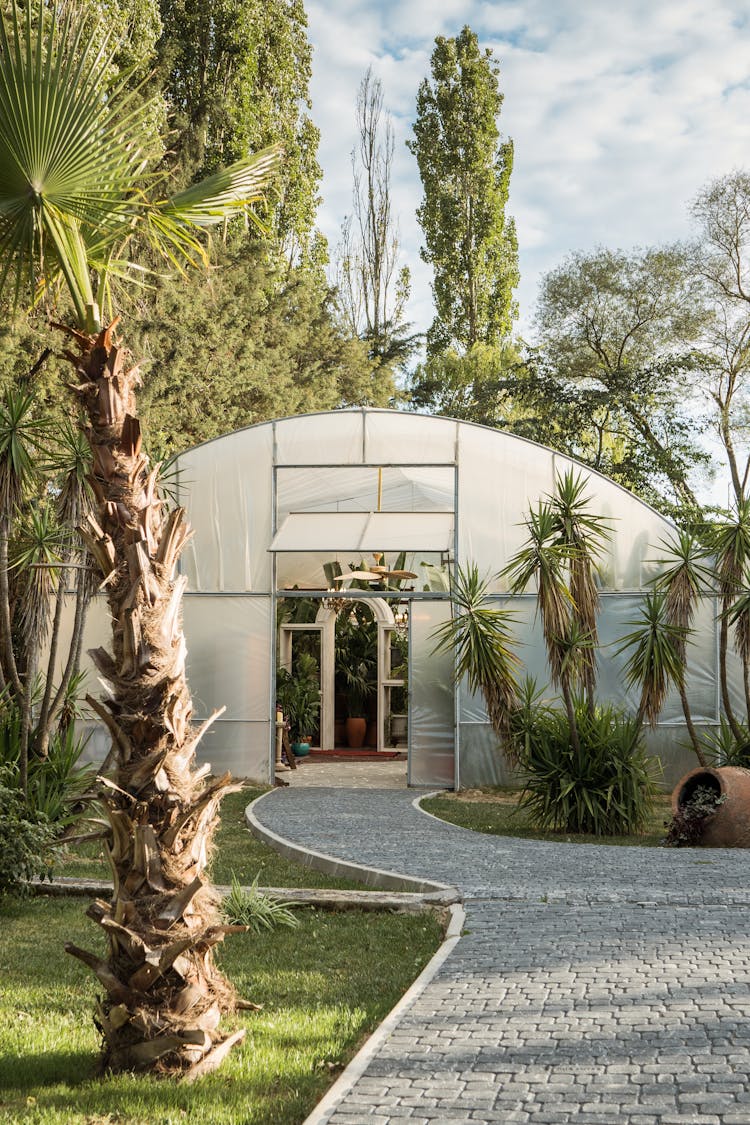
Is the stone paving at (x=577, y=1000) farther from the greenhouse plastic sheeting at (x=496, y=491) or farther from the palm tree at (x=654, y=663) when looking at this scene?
the greenhouse plastic sheeting at (x=496, y=491)

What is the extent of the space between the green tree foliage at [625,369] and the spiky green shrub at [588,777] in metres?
17.7

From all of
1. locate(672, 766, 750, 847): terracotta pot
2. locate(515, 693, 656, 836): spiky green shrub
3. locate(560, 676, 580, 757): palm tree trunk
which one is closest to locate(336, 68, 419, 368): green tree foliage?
locate(515, 693, 656, 836): spiky green shrub

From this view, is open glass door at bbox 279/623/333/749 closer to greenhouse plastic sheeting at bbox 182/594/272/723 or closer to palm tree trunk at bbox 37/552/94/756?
greenhouse plastic sheeting at bbox 182/594/272/723

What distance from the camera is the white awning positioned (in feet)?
48.5

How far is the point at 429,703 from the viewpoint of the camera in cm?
1508

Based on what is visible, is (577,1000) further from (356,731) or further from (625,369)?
(625,369)

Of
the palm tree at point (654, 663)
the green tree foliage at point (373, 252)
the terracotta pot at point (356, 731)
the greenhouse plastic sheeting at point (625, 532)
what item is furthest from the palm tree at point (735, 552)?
the green tree foliage at point (373, 252)

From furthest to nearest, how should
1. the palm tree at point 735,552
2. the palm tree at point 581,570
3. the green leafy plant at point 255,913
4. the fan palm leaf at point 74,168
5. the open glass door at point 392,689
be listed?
the open glass door at point 392,689
the palm tree at point 735,552
the palm tree at point 581,570
the green leafy plant at point 255,913
the fan palm leaf at point 74,168

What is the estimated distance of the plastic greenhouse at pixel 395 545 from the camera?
1489 cm

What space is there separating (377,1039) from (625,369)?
26314 mm

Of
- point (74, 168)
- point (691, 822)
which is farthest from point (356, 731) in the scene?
point (74, 168)

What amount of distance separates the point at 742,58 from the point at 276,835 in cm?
1103

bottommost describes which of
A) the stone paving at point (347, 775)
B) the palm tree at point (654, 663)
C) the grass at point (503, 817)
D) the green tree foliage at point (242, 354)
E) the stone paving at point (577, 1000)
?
the stone paving at point (347, 775)

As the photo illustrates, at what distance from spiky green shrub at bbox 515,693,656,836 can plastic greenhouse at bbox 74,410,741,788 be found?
308cm
